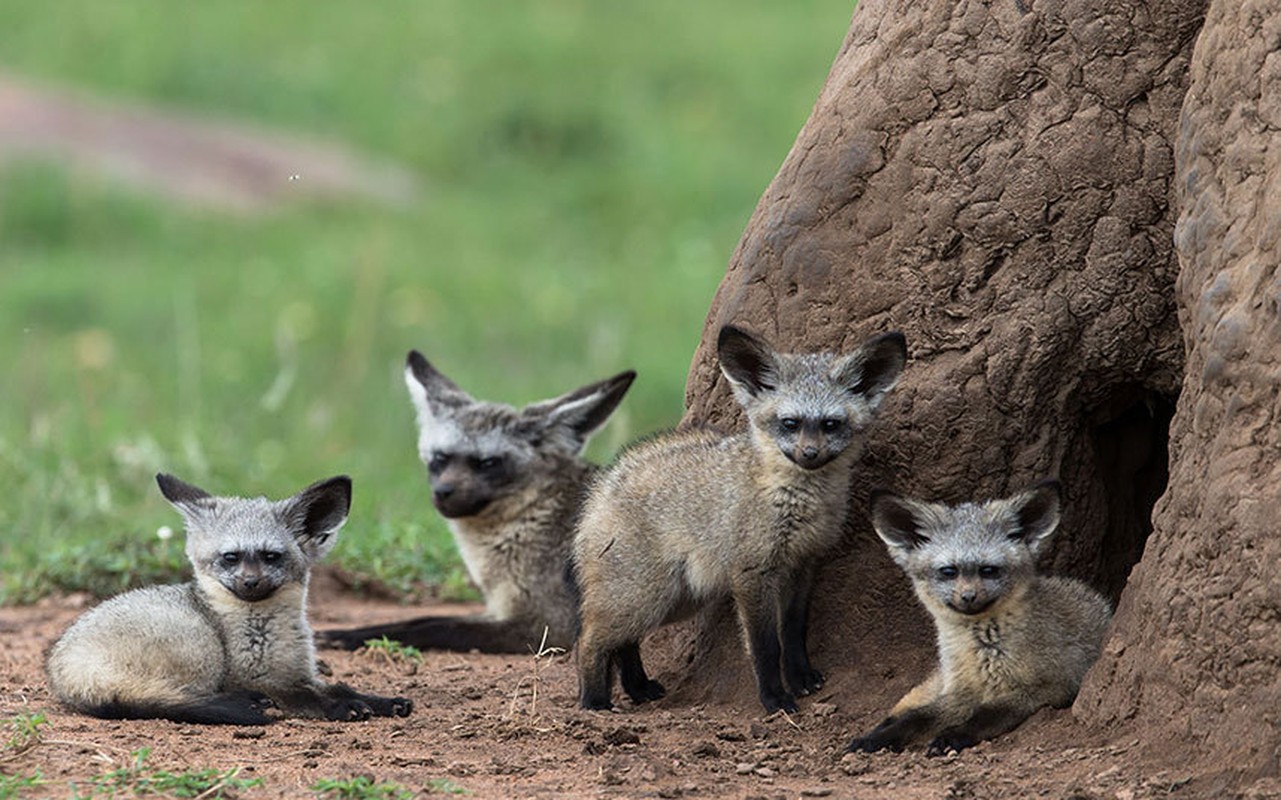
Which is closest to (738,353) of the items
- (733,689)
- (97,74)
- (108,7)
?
(733,689)

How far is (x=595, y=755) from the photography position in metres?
5.68

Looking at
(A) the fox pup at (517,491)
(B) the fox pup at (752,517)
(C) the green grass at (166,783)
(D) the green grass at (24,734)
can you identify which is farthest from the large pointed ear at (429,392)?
(C) the green grass at (166,783)

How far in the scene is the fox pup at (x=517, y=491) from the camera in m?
8.30

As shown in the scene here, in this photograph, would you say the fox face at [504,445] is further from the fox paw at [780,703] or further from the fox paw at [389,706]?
the fox paw at [780,703]

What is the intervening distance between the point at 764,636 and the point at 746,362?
0.90 m

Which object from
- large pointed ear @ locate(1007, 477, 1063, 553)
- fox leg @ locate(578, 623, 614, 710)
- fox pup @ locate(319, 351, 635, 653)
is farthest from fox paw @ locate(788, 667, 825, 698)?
fox pup @ locate(319, 351, 635, 653)

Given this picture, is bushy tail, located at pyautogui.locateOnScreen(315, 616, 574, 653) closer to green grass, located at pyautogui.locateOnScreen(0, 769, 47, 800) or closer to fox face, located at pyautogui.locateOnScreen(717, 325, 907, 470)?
fox face, located at pyautogui.locateOnScreen(717, 325, 907, 470)

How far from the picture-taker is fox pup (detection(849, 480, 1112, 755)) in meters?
5.68

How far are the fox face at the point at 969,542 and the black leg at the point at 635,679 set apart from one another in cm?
109

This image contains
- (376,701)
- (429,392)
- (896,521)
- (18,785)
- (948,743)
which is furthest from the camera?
(429,392)

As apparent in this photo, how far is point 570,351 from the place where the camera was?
13.7 m

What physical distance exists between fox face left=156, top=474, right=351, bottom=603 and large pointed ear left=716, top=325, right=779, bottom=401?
1.43 m

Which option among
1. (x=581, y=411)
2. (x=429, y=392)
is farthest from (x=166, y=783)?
(x=429, y=392)

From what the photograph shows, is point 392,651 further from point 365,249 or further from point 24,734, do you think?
point 365,249
